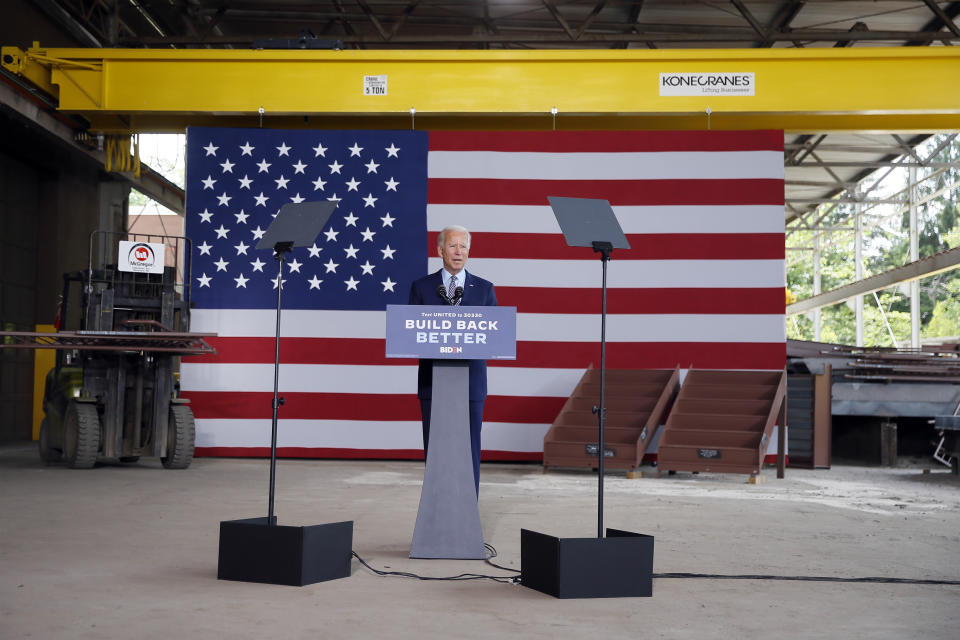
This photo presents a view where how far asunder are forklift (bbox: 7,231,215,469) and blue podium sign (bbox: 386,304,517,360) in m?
4.49

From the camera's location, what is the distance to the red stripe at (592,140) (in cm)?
993

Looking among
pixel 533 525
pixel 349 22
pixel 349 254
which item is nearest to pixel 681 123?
pixel 349 254

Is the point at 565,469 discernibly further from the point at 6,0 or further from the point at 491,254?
the point at 6,0

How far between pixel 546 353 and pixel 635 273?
4.25 ft

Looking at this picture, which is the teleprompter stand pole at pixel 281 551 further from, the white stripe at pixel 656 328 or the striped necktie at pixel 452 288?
the white stripe at pixel 656 328

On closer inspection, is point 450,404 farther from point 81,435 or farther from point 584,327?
point 584,327

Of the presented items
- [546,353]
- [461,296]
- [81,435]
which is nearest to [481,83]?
[546,353]

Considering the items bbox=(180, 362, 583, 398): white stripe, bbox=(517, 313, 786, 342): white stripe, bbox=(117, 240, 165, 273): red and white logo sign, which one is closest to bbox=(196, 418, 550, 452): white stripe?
bbox=(180, 362, 583, 398): white stripe

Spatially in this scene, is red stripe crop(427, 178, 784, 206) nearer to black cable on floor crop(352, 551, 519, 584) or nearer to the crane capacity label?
the crane capacity label

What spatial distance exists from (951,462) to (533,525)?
6.55 m

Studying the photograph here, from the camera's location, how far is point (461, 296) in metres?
4.24

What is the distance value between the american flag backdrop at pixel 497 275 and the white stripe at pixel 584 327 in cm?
2

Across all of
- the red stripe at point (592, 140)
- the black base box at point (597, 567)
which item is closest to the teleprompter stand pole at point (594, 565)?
the black base box at point (597, 567)

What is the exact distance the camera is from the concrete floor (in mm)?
2891
